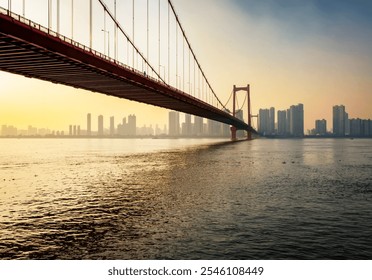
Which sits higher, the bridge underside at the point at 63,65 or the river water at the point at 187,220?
the bridge underside at the point at 63,65

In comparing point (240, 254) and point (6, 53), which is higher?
point (6, 53)

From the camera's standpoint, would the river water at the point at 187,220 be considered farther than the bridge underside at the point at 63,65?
No

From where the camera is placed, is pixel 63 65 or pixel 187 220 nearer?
pixel 187 220

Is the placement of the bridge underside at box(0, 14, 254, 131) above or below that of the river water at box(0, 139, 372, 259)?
above

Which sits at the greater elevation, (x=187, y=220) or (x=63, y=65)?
(x=63, y=65)

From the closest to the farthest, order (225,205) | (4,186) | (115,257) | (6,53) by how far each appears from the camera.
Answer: (115,257)
(225,205)
(4,186)
(6,53)

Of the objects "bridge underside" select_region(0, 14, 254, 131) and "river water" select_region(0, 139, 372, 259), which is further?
"bridge underside" select_region(0, 14, 254, 131)
